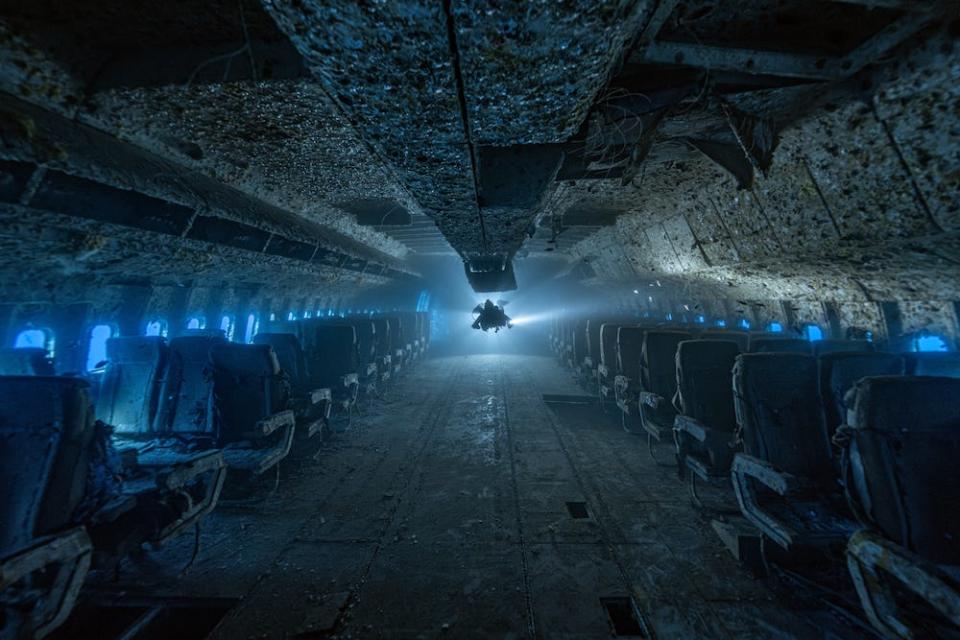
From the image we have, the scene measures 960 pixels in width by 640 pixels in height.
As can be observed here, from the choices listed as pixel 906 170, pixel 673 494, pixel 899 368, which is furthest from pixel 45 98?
pixel 899 368

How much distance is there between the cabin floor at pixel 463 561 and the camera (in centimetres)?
248

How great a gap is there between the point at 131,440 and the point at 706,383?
6.78 metres

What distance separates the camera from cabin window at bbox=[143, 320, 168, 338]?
5371 mm

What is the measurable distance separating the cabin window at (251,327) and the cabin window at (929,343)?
1047 cm

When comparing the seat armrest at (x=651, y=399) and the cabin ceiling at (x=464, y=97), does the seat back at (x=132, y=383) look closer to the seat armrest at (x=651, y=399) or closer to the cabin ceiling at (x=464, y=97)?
the cabin ceiling at (x=464, y=97)

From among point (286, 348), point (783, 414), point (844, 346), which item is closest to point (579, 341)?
point (844, 346)

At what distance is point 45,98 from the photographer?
233 centimetres

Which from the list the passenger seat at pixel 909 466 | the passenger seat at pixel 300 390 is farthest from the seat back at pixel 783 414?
the passenger seat at pixel 300 390

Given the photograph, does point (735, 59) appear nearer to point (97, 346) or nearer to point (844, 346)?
point (844, 346)

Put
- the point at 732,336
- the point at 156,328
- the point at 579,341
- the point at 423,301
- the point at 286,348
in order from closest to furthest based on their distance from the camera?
the point at 732,336
the point at 156,328
the point at 286,348
the point at 579,341
the point at 423,301

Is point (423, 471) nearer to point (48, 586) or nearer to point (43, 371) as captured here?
point (48, 586)

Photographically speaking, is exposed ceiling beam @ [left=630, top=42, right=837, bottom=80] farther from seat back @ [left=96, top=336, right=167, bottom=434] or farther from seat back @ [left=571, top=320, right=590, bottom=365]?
seat back @ [left=571, top=320, right=590, bottom=365]

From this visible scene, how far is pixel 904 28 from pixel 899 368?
2887mm

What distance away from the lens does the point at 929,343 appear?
4246 mm
